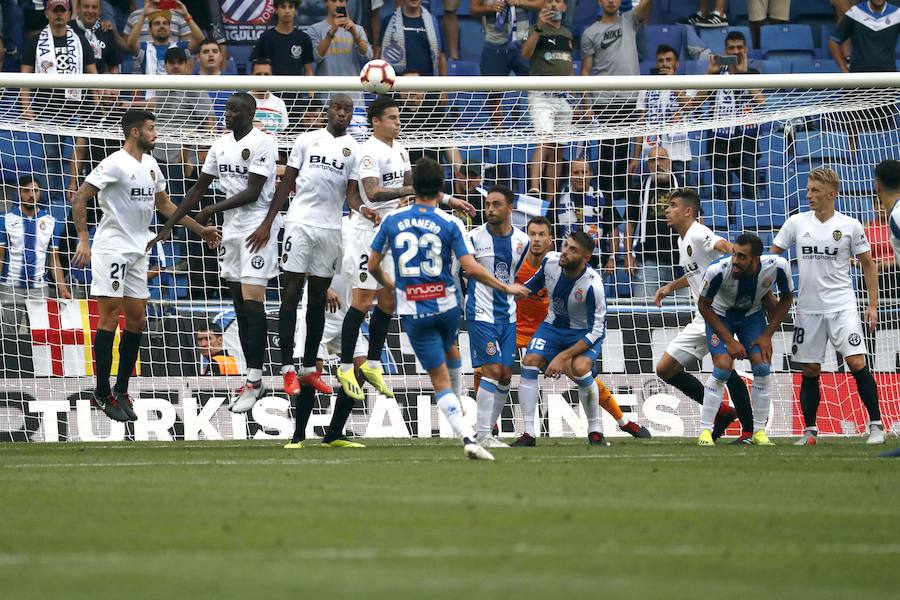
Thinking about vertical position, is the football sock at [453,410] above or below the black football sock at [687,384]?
above

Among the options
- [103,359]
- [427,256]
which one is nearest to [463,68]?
[103,359]

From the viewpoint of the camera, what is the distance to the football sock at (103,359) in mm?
11531

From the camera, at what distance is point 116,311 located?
11969 millimetres

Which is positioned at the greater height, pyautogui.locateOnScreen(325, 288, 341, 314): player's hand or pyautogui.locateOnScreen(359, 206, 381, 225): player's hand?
pyautogui.locateOnScreen(359, 206, 381, 225): player's hand

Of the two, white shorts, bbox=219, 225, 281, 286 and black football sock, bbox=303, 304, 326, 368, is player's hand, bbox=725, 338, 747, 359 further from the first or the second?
white shorts, bbox=219, 225, 281, 286

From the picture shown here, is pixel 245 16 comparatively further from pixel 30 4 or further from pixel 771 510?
pixel 771 510

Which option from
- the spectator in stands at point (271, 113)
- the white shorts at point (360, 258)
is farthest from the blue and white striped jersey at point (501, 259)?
the spectator in stands at point (271, 113)

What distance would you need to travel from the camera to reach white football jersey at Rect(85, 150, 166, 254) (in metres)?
11.8

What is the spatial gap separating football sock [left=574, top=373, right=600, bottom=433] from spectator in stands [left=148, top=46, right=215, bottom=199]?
5.12 m

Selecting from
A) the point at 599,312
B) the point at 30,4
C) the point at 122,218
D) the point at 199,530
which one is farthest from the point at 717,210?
the point at 199,530

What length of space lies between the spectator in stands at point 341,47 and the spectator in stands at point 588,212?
3.72 metres

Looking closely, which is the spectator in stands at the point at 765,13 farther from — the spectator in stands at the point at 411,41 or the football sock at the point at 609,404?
the football sock at the point at 609,404

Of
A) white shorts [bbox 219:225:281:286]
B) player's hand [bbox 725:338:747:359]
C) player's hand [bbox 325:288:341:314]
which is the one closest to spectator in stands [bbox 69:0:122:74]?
player's hand [bbox 325:288:341:314]

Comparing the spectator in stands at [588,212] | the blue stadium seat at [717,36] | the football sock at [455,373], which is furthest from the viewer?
the blue stadium seat at [717,36]
